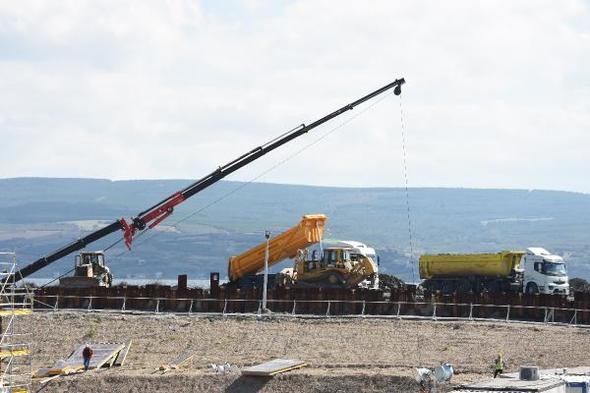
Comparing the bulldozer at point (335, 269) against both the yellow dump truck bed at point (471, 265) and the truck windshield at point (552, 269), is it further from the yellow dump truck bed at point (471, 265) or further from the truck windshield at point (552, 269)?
the truck windshield at point (552, 269)

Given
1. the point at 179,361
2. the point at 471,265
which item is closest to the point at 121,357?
the point at 179,361

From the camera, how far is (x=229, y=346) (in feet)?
219

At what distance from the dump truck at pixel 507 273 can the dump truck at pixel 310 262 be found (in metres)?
6.80

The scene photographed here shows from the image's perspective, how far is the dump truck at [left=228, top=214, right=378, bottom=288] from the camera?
8144 centimetres

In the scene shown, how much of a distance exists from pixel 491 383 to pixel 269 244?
133 ft

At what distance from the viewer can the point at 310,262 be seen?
82.6 meters

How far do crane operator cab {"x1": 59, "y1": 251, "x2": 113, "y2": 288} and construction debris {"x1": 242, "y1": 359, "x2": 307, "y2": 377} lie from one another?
74.6ft

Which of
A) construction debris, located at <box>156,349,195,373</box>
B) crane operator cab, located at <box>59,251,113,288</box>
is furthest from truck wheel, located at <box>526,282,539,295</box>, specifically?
construction debris, located at <box>156,349,195,373</box>

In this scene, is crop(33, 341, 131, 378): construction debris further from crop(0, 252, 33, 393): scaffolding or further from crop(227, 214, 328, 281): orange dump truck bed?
crop(227, 214, 328, 281): orange dump truck bed

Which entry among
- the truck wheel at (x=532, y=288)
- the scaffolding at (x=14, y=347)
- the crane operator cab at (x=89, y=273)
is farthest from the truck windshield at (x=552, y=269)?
the scaffolding at (x=14, y=347)

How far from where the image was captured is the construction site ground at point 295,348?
199ft

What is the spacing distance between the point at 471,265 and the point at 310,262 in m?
11.1

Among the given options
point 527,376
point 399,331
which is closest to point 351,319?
point 399,331

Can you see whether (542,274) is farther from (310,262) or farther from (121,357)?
(121,357)
